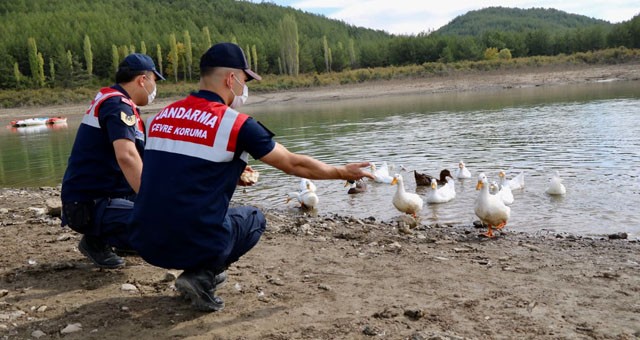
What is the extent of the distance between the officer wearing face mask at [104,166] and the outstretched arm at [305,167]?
1604mm

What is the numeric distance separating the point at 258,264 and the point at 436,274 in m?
1.69

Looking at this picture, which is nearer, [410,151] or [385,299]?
[385,299]

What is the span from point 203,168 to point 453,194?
7767 mm

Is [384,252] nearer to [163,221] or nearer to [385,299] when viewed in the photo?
[385,299]

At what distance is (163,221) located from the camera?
142 inches

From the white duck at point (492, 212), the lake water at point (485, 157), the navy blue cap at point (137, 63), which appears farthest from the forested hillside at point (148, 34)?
the navy blue cap at point (137, 63)

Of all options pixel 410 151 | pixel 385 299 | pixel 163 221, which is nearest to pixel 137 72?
pixel 163 221

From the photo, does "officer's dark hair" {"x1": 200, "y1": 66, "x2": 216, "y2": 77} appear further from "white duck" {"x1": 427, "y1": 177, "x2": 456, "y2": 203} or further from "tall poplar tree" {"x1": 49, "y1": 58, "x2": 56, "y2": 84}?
"tall poplar tree" {"x1": 49, "y1": 58, "x2": 56, "y2": 84}

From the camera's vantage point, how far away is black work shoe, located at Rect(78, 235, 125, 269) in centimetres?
513

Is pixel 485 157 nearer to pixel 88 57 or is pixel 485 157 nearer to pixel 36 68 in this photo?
pixel 36 68

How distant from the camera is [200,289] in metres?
3.97

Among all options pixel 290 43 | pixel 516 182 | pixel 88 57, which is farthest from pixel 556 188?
pixel 290 43

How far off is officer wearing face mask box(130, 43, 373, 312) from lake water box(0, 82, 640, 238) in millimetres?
5628

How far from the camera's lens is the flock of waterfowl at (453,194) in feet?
25.5
